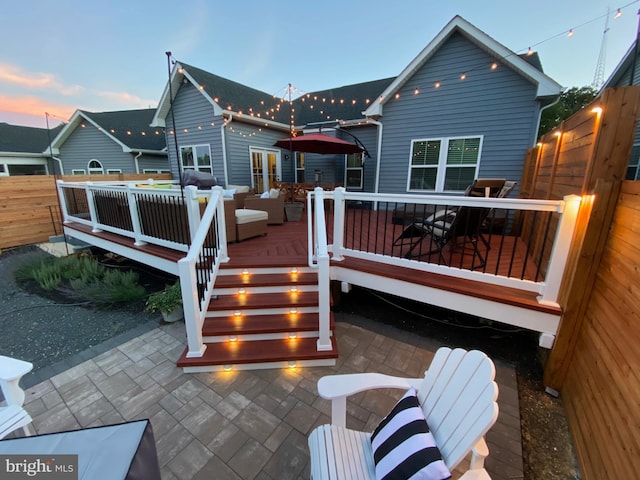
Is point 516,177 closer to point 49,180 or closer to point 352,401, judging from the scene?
point 352,401

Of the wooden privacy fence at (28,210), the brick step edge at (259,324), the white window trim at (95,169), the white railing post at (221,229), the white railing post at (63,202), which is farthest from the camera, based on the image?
the white window trim at (95,169)

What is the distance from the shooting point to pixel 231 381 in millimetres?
2408

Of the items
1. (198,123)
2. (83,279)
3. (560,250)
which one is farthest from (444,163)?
(83,279)

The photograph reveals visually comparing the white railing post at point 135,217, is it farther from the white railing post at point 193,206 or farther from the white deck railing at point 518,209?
the white deck railing at point 518,209

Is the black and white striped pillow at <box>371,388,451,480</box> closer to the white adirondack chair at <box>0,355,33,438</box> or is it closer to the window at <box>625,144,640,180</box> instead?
the white adirondack chair at <box>0,355,33,438</box>

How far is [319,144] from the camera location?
5926 mm

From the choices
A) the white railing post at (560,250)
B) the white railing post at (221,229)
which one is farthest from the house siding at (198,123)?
the white railing post at (560,250)

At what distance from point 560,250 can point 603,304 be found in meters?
0.51

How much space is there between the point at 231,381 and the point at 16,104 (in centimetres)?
1481

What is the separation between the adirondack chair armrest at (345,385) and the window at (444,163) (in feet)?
18.6

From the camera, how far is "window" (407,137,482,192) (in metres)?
5.75

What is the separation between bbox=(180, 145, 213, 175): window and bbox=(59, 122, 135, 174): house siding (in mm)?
3650

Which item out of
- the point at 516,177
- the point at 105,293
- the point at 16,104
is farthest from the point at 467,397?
the point at 16,104

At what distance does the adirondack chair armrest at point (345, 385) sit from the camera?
1.39 metres
